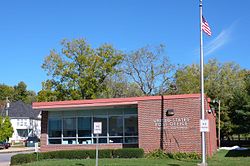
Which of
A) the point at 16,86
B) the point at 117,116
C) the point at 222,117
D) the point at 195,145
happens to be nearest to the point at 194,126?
the point at 195,145

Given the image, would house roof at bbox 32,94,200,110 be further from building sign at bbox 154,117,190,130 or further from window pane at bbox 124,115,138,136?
window pane at bbox 124,115,138,136

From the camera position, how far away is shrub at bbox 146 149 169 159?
84.9 ft

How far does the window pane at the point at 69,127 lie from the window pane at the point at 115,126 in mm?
2976

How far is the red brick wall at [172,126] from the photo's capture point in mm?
25878

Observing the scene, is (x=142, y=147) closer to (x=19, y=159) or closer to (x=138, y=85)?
(x=19, y=159)

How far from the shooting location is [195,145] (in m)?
25.6

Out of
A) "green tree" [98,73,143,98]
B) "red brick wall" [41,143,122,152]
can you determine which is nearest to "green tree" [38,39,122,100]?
"green tree" [98,73,143,98]

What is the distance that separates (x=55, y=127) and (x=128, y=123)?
5956mm

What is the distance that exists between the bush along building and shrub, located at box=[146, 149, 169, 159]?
1.32 ft

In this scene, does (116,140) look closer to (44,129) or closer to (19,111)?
(44,129)

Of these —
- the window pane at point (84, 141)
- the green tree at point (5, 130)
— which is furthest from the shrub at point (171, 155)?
the green tree at point (5, 130)

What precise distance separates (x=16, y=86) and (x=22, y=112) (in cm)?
3928

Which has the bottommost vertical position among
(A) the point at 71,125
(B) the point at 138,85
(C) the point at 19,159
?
(C) the point at 19,159

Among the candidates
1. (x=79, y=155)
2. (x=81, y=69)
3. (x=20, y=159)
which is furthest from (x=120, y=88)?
(x=20, y=159)
